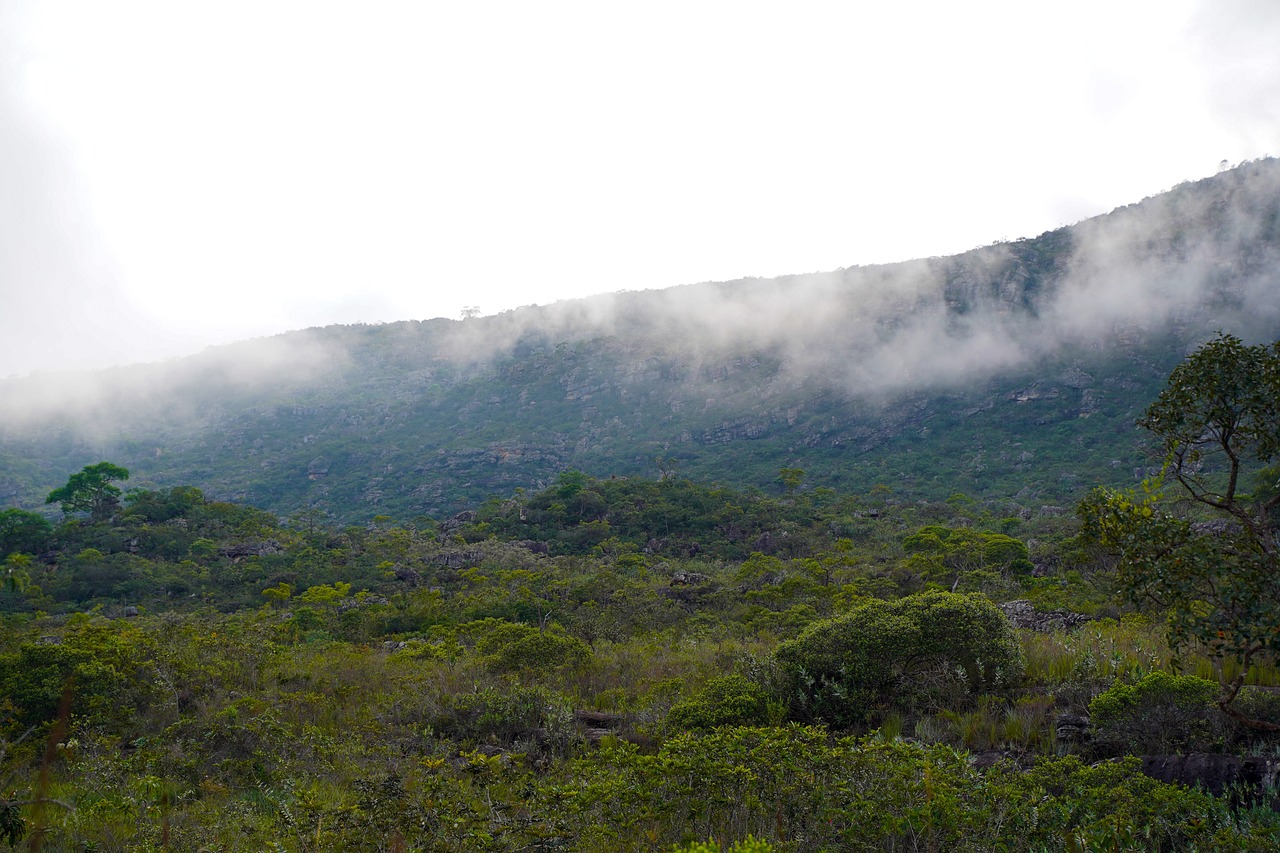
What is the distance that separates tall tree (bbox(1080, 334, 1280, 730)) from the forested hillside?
51934mm

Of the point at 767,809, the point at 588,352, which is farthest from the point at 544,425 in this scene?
the point at 767,809

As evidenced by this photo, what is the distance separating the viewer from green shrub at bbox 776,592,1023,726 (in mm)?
8164

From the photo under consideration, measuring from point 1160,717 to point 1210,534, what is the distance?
2591 millimetres

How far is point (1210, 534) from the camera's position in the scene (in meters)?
4.72

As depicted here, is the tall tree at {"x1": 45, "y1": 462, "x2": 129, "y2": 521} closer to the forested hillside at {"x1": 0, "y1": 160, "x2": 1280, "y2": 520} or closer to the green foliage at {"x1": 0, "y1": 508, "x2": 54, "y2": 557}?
the green foliage at {"x1": 0, "y1": 508, "x2": 54, "y2": 557}

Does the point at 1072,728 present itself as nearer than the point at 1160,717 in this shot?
No

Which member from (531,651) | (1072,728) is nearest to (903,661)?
(1072,728)

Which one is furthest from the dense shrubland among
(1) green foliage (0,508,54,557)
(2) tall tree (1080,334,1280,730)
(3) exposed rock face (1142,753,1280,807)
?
(1) green foliage (0,508,54,557)

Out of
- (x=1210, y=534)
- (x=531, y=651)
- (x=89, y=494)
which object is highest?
(x=1210, y=534)

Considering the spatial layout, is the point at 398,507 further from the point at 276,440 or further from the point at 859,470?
the point at 859,470

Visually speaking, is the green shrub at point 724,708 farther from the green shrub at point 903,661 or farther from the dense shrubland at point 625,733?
the green shrub at point 903,661

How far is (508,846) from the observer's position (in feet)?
15.0

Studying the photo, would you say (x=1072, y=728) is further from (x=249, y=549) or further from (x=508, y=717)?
(x=249, y=549)

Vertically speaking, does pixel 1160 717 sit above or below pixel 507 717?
above
